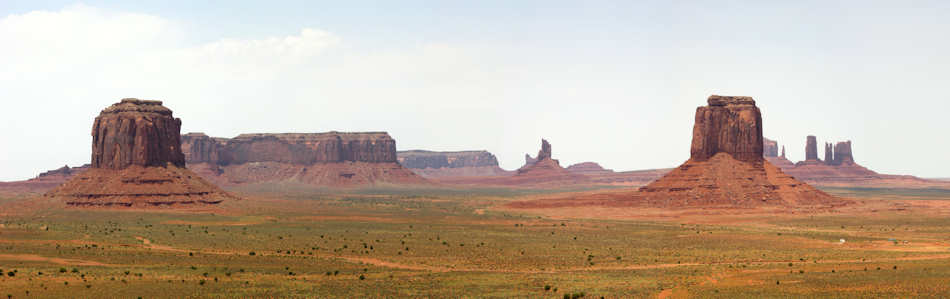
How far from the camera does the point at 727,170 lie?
4951 inches

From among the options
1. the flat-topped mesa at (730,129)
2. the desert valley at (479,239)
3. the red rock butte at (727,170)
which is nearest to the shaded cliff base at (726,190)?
the red rock butte at (727,170)

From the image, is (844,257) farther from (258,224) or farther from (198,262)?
(258,224)

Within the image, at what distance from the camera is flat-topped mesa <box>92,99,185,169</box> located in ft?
388

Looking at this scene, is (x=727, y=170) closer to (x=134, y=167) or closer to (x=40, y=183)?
(x=134, y=167)

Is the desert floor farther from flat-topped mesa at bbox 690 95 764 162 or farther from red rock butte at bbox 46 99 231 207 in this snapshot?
Answer: flat-topped mesa at bbox 690 95 764 162

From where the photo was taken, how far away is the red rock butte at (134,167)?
114938 mm

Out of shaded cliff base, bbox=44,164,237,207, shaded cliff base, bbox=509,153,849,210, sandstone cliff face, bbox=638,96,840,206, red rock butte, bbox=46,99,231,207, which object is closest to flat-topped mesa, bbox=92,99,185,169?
red rock butte, bbox=46,99,231,207

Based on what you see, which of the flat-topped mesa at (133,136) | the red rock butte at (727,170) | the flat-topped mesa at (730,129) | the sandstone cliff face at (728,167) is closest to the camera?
the flat-topped mesa at (133,136)

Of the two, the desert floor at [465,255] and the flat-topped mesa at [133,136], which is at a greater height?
the flat-topped mesa at [133,136]

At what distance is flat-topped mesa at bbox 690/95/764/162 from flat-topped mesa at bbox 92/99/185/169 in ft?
250

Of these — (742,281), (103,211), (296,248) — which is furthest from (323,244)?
(103,211)

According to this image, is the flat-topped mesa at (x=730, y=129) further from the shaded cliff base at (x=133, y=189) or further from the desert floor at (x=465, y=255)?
the shaded cliff base at (x=133, y=189)

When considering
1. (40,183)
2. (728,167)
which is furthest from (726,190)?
(40,183)

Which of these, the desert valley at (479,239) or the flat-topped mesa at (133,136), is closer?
the desert valley at (479,239)
